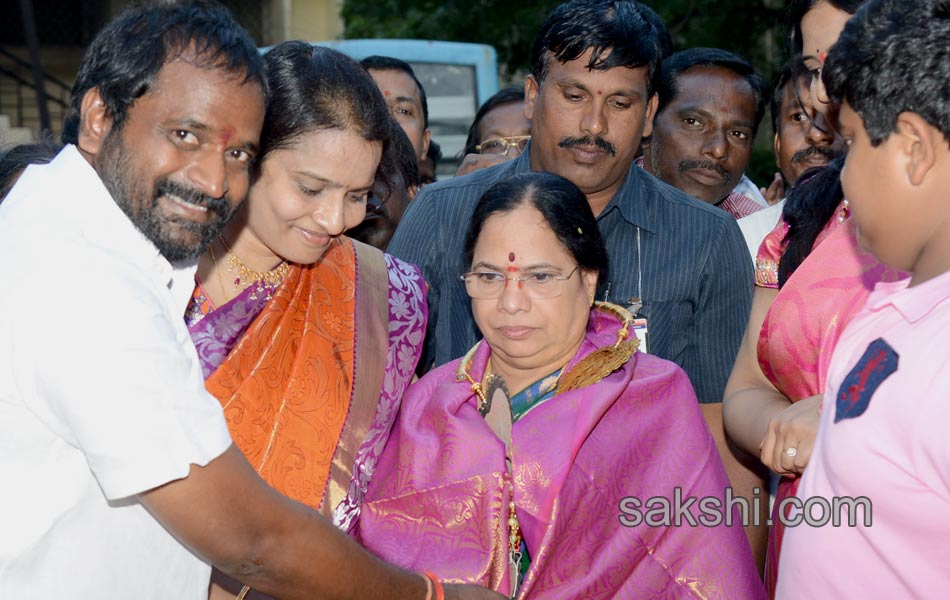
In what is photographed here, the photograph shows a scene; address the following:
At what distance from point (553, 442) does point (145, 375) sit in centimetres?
120

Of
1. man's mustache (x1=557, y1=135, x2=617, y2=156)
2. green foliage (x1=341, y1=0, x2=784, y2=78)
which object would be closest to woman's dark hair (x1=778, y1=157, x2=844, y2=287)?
man's mustache (x1=557, y1=135, x2=617, y2=156)

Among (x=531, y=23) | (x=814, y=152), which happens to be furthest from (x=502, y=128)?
(x=531, y=23)

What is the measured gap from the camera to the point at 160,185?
6.66 feet

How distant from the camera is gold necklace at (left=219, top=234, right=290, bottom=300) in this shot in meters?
2.94

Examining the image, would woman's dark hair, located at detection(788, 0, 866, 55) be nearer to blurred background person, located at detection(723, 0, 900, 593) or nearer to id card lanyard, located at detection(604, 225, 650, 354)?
blurred background person, located at detection(723, 0, 900, 593)

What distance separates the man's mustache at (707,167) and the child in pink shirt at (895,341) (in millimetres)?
2936

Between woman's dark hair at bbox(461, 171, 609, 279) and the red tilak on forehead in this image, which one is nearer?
the red tilak on forehead

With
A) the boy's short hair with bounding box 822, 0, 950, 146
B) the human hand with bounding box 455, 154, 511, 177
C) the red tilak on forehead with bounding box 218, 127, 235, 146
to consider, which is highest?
the boy's short hair with bounding box 822, 0, 950, 146

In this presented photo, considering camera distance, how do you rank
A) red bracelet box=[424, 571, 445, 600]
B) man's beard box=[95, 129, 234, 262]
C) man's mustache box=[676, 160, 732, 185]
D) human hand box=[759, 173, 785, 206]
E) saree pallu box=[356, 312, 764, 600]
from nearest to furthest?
man's beard box=[95, 129, 234, 262]
red bracelet box=[424, 571, 445, 600]
saree pallu box=[356, 312, 764, 600]
man's mustache box=[676, 160, 732, 185]
human hand box=[759, 173, 785, 206]

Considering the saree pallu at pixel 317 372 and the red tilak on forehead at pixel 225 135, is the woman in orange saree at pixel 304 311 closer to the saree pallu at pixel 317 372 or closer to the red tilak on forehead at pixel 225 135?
the saree pallu at pixel 317 372

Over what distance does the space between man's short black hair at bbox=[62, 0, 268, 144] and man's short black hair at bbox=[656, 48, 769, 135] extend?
2.96 m

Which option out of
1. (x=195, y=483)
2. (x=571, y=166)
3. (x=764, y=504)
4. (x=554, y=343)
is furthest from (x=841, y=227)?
(x=195, y=483)

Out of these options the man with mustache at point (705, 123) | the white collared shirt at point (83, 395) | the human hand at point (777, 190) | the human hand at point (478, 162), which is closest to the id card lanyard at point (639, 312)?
the man with mustache at point (705, 123)

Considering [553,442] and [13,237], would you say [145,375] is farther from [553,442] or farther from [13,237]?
[553,442]
